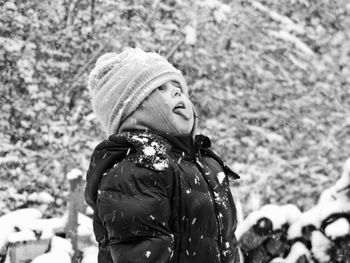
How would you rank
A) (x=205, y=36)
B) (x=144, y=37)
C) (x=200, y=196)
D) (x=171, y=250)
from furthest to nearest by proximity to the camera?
(x=205, y=36), (x=144, y=37), (x=200, y=196), (x=171, y=250)

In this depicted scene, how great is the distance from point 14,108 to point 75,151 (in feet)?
3.29

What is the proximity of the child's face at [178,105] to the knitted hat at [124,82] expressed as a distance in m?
0.03

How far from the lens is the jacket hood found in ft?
4.78

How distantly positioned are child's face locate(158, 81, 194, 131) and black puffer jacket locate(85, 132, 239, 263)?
0.19 ft

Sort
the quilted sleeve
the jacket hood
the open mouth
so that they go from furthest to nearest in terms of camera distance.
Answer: the open mouth
the jacket hood
the quilted sleeve

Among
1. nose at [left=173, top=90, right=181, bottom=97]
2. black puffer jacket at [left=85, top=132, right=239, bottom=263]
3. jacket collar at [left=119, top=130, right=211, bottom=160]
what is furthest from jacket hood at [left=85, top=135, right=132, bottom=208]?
nose at [left=173, top=90, right=181, bottom=97]

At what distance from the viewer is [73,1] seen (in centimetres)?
754

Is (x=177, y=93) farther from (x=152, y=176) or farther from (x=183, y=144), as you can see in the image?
(x=152, y=176)

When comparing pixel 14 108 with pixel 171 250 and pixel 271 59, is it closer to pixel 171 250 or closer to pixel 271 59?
pixel 271 59

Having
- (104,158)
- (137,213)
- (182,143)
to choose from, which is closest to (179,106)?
(182,143)

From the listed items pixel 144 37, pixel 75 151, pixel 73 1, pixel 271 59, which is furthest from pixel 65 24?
pixel 271 59

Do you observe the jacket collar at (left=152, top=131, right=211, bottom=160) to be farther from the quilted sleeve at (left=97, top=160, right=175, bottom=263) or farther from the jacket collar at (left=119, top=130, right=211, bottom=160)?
the quilted sleeve at (left=97, top=160, right=175, bottom=263)

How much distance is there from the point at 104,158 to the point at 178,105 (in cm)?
27

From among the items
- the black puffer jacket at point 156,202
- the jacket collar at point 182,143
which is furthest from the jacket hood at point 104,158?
the jacket collar at point 182,143
